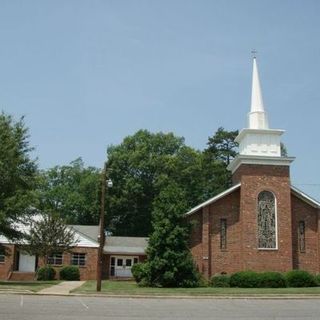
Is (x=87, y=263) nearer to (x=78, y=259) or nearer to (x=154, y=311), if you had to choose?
(x=78, y=259)

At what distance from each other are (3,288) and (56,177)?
54.9 meters

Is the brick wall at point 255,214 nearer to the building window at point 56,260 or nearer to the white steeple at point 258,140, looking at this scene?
the white steeple at point 258,140

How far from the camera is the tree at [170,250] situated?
37.0 metres

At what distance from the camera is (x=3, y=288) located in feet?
101

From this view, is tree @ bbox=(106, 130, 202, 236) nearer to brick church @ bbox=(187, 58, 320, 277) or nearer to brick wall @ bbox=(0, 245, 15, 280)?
brick wall @ bbox=(0, 245, 15, 280)

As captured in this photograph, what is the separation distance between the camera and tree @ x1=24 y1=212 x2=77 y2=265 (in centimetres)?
4497

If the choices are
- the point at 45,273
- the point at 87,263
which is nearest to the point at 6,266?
the point at 45,273

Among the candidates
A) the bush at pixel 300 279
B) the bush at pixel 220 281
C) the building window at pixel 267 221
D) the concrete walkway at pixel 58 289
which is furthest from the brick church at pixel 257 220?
the concrete walkway at pixel 58 289

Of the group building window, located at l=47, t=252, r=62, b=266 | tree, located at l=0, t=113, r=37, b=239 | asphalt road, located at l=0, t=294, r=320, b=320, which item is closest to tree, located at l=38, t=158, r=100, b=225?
building window, located at l=47, t=252, r=62, b=266

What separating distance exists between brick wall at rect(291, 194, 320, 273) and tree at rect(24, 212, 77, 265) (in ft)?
60.4

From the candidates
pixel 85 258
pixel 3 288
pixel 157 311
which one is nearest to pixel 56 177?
pixel 85 258

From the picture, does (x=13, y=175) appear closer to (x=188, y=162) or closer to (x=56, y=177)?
(x=188, y=162)

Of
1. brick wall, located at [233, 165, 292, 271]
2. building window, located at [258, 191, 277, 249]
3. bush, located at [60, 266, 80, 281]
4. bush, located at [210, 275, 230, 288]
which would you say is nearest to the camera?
bush, located at [210, 275, 230, 288]

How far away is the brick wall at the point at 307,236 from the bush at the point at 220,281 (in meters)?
6.20
